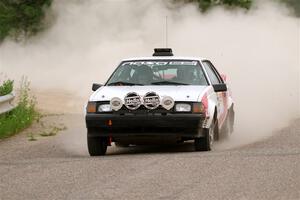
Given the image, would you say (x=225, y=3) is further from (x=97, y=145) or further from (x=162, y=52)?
(x=97, y=145)

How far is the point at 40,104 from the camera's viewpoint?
71.6 ft

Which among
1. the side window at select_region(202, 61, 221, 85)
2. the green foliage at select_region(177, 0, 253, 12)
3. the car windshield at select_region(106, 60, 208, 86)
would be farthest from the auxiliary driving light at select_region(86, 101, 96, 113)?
the green foliage at select_region(177, 0, 253, 12)

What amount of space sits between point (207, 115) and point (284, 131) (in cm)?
356

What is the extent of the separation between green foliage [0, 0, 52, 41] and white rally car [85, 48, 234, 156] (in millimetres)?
18532

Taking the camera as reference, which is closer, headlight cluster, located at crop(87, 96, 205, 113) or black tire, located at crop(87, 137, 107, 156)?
headlight cluster, located at crop(87, 96, 205, 113)

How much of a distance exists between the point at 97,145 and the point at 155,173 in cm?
255

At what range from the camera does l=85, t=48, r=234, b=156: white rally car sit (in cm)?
1248

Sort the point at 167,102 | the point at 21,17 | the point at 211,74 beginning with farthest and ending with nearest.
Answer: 1. the point at 21,17
2. the point at 211,74
3. the point at 167,102

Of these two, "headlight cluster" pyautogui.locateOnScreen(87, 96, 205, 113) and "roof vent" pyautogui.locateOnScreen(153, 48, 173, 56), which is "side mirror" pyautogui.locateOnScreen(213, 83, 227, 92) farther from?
"roof vent" pyautogui.locateOnScreen(153, 48, 173, 56)

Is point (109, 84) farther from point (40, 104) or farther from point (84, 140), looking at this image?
point (40, 104)

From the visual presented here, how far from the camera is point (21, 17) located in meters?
32.5

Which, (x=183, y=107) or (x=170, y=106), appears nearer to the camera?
(x=170, y=106)

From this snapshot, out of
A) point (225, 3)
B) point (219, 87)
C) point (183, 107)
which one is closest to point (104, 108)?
point (183, 107)

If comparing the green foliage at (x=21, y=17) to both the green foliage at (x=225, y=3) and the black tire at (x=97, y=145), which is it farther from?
the black tire at (x=97, y=145)
